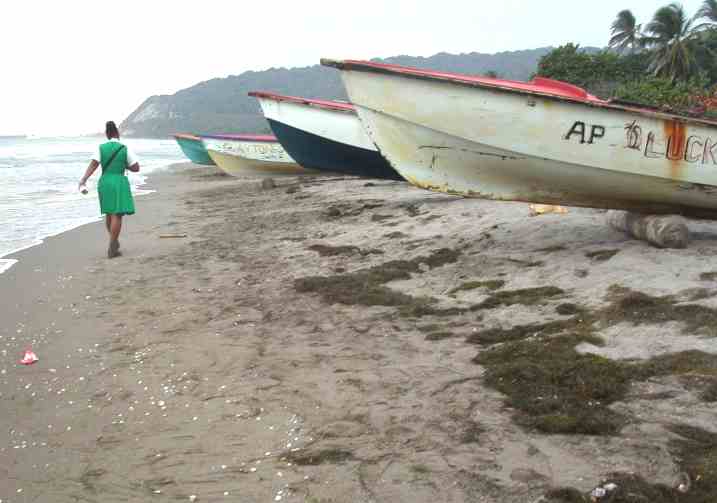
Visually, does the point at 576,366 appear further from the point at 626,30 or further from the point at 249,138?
the point at 626,30

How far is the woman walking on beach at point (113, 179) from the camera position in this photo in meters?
6.96

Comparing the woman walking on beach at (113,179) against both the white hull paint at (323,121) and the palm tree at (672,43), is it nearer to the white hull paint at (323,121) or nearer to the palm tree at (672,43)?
the white hull paint at (323,121)

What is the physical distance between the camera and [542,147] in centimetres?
533

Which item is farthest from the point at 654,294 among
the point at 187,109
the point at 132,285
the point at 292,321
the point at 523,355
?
the point at 187,109

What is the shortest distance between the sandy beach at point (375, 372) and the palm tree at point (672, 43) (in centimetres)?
3442

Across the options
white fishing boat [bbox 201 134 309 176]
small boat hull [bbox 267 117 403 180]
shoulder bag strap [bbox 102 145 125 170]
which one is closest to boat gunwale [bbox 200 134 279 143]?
white fishing boat [bbox 201 134 309 176]

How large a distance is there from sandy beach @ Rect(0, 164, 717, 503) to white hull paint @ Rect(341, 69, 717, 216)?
443 millimetres

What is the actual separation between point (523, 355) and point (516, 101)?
8.70 ft

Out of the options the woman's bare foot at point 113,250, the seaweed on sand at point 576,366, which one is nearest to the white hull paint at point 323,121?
the woman's bare foot at point 113,250

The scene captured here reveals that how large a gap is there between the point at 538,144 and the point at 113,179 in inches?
181

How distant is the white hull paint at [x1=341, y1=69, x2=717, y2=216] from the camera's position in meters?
5.21

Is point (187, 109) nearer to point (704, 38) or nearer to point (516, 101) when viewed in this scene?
point (704, 38)

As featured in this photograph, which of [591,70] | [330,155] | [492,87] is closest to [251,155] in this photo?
[330,155]

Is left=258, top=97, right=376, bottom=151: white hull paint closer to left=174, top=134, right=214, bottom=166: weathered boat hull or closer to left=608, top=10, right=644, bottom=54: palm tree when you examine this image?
left=174, top=134, right=214, bottom=166: weathered boat hull
